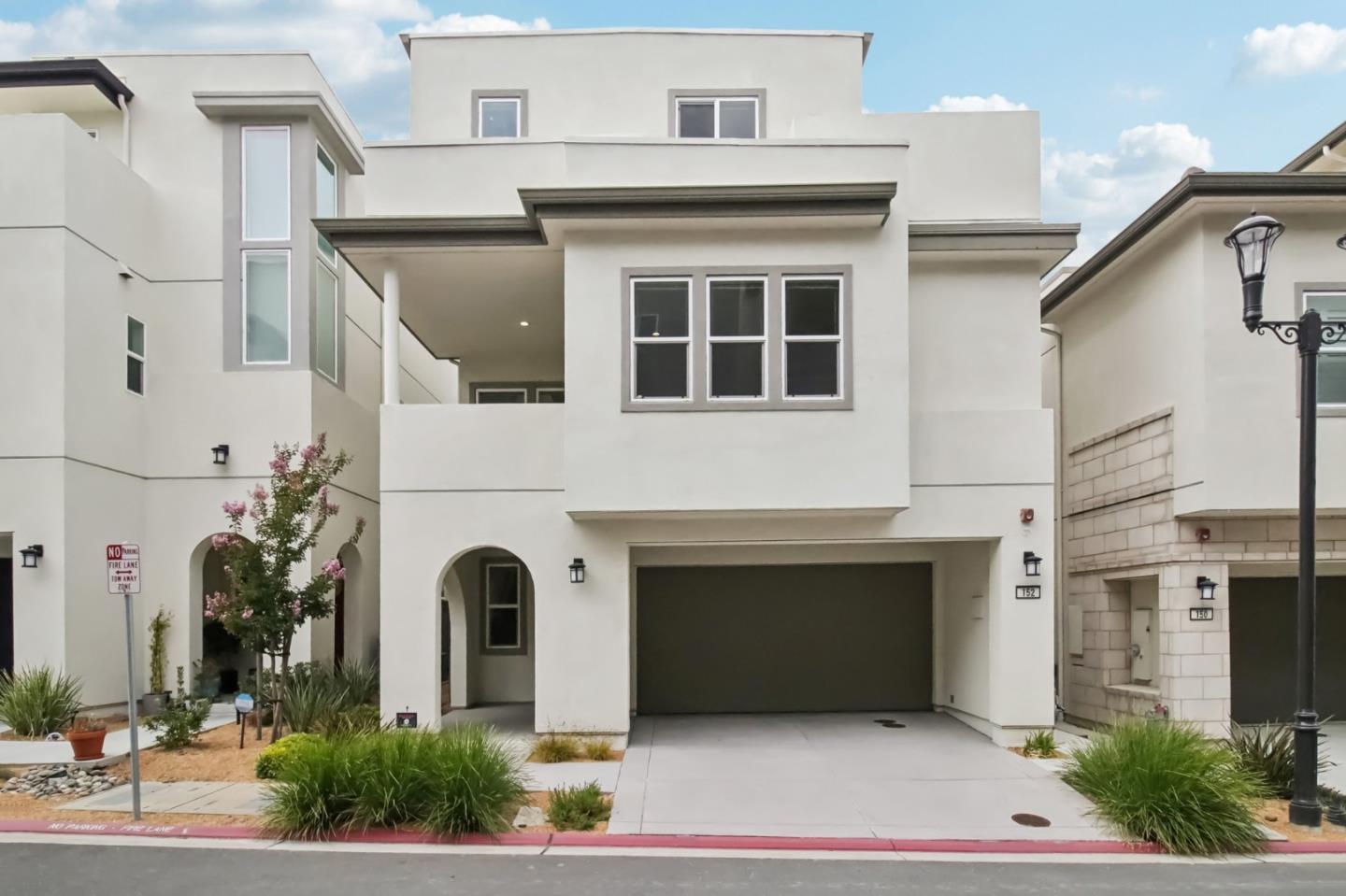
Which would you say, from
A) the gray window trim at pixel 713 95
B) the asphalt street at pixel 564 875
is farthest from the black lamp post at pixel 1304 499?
the gray window trim at pixel 713 95

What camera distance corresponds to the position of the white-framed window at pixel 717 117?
1470 cm

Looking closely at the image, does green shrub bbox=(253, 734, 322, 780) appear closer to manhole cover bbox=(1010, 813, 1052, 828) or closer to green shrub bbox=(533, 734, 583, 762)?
green shrub bbox=(533, 734, 583, 762)

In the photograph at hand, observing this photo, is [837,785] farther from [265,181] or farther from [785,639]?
[265,181]

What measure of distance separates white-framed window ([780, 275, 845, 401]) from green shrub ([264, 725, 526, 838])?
216 inches

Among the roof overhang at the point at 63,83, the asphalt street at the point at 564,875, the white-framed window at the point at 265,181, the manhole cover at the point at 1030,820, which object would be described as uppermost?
the roof overhang at the point at 63,83

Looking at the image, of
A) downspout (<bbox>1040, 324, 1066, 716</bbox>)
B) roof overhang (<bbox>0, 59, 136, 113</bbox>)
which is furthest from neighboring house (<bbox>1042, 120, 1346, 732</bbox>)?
roof overhang (<bbox>0, 59, 136, 113</bbox>)

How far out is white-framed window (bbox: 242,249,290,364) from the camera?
14930 millimetres

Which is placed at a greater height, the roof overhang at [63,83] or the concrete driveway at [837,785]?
the roof overhang at [63,83]

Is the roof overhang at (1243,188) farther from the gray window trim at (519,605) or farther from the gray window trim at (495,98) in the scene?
the gray window trim at (519,605)

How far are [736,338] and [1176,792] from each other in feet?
21.1

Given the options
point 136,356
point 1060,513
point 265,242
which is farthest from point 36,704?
point 1060,513

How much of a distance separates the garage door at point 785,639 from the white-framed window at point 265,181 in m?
7.99

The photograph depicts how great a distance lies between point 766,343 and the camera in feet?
37.4

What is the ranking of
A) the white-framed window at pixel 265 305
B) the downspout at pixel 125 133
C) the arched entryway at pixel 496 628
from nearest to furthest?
1. the white-framed window at pixel 265 305
2. the downspout at pixel 125 133
3. the arched entryway at pixel 496 628
